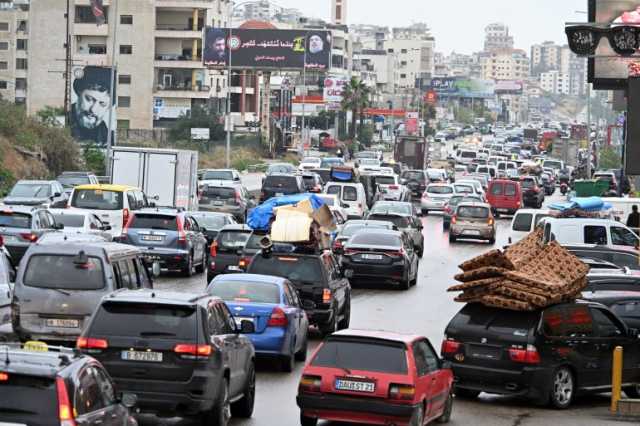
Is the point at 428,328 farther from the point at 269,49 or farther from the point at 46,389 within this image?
the point at 269,49

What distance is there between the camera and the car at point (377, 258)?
119ft

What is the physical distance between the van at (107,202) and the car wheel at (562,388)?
832 inches

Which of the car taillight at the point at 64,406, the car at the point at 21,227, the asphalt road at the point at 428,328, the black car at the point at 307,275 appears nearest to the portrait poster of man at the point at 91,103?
the asphalt road at the point at 428,328

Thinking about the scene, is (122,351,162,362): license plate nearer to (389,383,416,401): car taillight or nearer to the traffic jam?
the traffic jam

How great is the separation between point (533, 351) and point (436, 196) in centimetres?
5125

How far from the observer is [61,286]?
20984 mm

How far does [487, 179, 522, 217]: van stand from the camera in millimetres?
70188

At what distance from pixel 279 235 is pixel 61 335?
7.67 meters

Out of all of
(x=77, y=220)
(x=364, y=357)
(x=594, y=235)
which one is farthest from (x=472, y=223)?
(x=364, y=357)

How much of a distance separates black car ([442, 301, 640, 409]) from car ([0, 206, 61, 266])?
14.3 metres

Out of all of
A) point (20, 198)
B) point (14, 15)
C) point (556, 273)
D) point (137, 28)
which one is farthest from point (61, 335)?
point (14, 15)

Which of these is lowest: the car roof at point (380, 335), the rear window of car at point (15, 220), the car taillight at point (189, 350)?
the rear window of car at point (15, 220)

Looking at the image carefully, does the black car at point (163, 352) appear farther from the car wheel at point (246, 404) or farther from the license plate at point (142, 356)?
the car wheel at point (246, 404)

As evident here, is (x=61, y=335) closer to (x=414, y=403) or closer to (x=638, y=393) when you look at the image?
(x=414, y=403)
